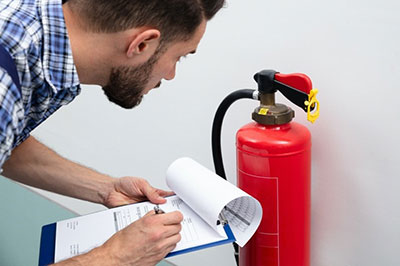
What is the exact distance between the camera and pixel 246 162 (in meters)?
1.01

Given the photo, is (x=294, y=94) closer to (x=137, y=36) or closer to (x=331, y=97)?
(x=331, y=97)

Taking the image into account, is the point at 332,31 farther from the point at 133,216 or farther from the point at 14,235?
the point at 14,235

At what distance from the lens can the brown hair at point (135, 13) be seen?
0.81m

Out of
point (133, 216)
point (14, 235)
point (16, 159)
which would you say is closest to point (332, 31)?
point (133, 216)

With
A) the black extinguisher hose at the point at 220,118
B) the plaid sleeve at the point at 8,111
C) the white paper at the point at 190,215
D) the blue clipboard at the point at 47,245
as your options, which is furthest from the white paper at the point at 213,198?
the plaid sleeve at the point at 8,111

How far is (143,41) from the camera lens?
84 centimetres

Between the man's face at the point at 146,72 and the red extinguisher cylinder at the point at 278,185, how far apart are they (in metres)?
0.20

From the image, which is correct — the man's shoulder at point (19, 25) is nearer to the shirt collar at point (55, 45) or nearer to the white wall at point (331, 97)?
the shirt collar at point (55, 45)

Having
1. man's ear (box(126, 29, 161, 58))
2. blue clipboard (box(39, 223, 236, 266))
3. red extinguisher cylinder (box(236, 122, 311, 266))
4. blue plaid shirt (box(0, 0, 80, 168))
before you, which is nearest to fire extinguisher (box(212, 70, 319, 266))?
red extinguisher cylinder (box(236, 122, 311, 266))

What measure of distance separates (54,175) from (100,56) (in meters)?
0.35

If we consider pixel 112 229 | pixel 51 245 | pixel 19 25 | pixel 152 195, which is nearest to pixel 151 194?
pixel 152 195

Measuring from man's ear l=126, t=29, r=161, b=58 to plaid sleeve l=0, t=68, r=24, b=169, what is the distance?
20 centimetres

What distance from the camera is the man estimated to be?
30.0 inches

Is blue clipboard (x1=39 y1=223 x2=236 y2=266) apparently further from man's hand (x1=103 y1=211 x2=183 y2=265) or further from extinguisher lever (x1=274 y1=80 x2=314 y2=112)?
extinguisher lever (x1=274 y1=80 x2=314 y2=112)
